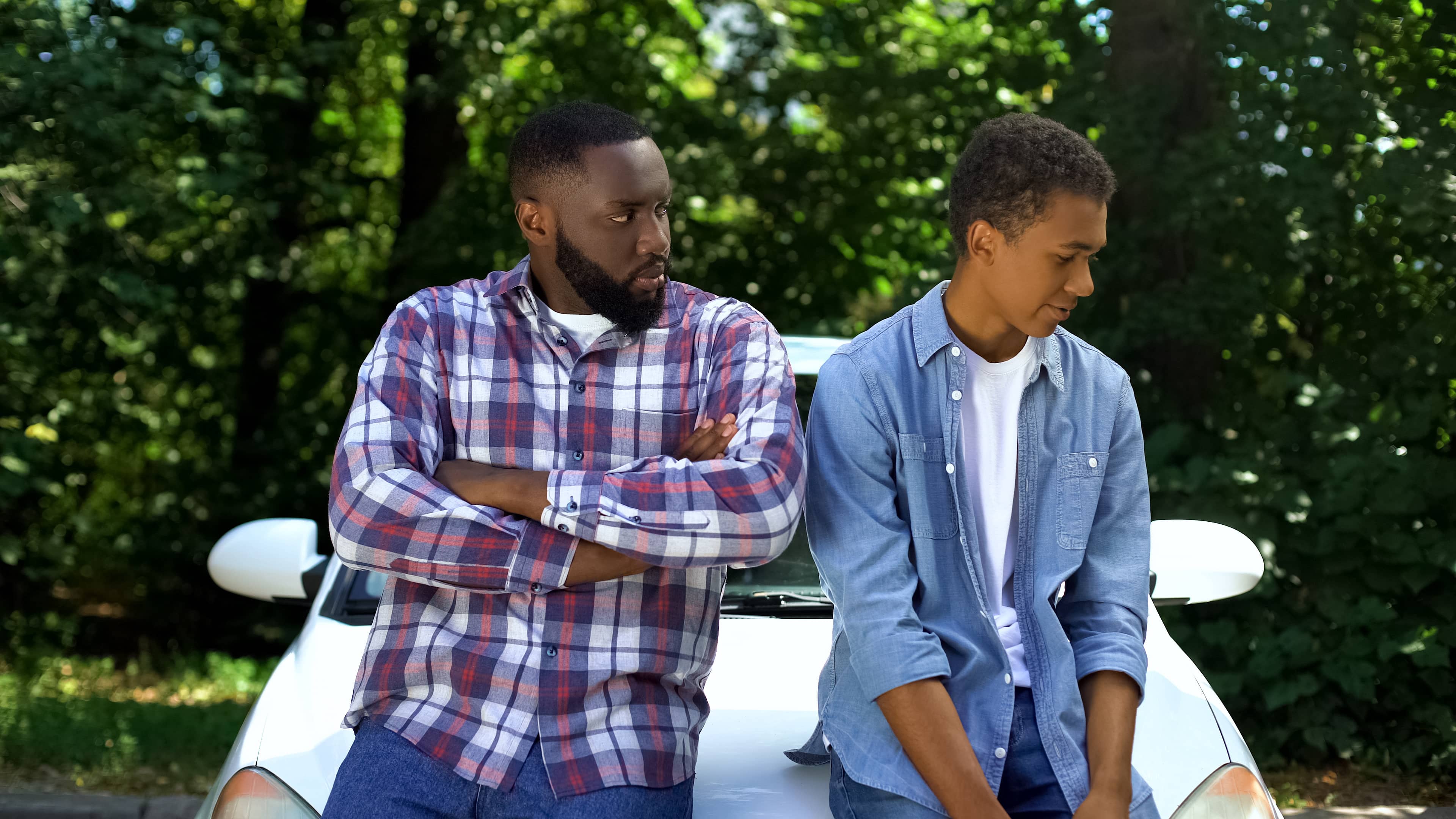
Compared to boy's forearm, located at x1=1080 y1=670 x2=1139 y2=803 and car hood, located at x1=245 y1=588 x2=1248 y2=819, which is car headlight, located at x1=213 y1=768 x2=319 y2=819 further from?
boy's forearm, located at x1=1080 y1=670 x2=1139 y2=803

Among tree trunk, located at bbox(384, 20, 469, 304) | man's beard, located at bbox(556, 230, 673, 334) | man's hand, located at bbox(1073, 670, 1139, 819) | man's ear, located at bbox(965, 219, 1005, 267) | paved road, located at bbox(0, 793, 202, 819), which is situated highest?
tree trunk, located at bbox(384, 20, 469, 304)

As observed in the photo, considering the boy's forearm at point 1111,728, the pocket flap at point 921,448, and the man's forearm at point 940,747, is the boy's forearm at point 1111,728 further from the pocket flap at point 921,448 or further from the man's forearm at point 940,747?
the pocket flap at point 921,448

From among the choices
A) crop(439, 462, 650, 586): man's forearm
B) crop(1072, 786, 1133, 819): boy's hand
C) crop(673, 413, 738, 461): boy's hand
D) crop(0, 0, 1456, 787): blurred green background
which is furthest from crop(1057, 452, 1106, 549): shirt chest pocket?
crop(0, 0, 1456, 787): blurred green background

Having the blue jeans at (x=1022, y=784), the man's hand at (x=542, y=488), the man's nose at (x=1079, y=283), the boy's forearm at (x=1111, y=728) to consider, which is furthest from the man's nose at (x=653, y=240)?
the boy's forearm at (x=1111, y=728)

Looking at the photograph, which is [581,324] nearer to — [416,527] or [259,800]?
[416,527]

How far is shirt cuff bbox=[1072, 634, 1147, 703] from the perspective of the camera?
2197 millimetres

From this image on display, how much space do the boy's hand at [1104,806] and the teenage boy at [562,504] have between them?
2.15 ft

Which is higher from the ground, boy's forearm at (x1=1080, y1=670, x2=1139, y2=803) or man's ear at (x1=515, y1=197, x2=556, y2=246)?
man's ear at (x1=515, y1=197, x2=556, y2=246)

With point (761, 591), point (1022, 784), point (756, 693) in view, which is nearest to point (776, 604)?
point (761, 591)

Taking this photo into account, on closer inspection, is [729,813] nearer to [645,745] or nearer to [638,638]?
[645,745]

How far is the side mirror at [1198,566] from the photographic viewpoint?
297 centimetres

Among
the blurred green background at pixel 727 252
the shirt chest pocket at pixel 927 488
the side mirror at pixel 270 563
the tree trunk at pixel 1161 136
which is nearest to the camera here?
the shirt chest pocket at pixel 927 488

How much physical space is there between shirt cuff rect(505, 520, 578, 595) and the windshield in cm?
80

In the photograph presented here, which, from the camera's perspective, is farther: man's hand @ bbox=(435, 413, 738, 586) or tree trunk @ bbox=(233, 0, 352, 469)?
tree trunk @ bbox=(233, 0, 352, 469)
